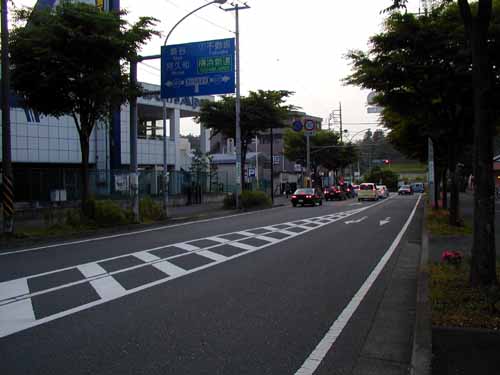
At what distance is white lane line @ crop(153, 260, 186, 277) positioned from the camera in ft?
32.6

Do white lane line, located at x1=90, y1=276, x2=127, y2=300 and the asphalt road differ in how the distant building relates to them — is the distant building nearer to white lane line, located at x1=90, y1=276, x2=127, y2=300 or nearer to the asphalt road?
the asphalt road

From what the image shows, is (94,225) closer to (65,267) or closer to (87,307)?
(65,267)

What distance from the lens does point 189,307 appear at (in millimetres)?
7340

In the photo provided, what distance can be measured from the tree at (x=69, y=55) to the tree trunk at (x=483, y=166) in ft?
42.1

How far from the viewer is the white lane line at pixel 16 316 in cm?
626

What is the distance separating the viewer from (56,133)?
107 ft

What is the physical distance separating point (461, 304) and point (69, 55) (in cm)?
1487

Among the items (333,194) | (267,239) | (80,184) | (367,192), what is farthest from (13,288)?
(333,194)

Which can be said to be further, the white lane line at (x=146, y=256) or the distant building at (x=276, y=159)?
the distant building at (x=276, y=159)

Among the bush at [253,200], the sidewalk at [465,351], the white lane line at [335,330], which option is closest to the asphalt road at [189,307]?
the white lane line at [335,330]

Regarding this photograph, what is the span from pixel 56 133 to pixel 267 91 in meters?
14.0

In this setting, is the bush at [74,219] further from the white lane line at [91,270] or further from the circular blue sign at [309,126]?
the circular blue sign at [309,126]

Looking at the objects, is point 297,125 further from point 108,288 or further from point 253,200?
point 108,288

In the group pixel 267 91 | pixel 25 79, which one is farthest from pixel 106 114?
pixel 267 91
